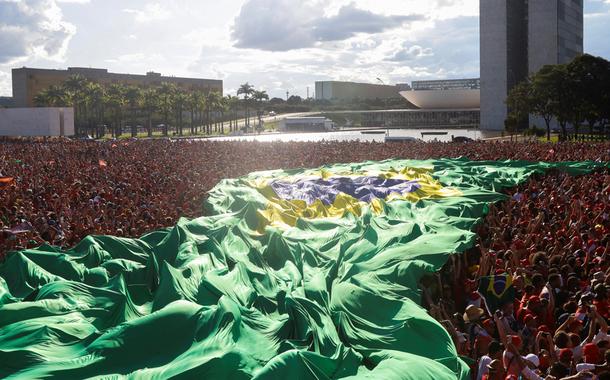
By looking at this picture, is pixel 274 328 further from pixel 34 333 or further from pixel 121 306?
pixel 34 333

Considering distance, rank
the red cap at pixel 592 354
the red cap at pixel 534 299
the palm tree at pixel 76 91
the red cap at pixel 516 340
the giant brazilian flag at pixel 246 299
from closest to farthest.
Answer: the red cap at pixel 592 354
the red cap at pixel 516 340
the giant brazilian flag at pixel 246 299
the red cap at pixel 534 299
the palm tree at pixel 76 91

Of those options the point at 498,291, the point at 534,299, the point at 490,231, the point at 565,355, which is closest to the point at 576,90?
the point at 490,231

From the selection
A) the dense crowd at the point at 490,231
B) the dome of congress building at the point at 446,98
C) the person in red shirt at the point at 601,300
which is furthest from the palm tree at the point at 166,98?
the person in red shirt at the point at 601,300

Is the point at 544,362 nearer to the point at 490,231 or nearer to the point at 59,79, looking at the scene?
the point at 490,231

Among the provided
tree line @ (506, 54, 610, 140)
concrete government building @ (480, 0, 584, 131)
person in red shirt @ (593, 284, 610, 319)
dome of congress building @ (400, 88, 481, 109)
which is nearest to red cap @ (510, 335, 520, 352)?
person in red shirt @ (593, 284, 610, 319)

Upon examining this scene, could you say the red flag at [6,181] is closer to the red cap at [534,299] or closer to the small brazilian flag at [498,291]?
the small brazilian flag at [498,291]

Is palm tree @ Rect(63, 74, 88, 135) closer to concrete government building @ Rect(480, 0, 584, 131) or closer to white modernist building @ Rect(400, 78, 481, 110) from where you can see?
concrete government building @ Rect(480, 0, 584, 131)
